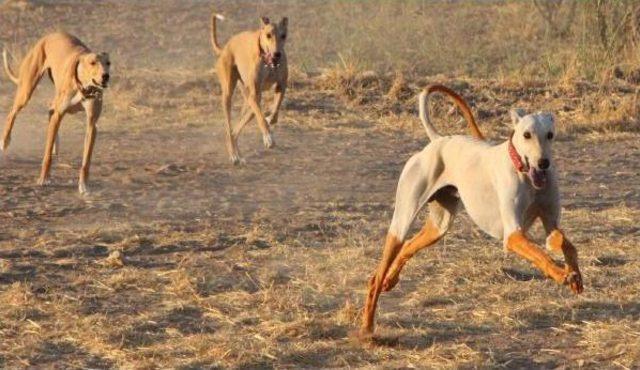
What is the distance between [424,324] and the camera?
7496mm

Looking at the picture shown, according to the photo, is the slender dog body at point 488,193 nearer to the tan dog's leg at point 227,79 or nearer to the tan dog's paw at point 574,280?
the tan dog's paw at point 574,280

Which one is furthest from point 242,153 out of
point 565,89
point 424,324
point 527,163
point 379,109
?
point 527,163

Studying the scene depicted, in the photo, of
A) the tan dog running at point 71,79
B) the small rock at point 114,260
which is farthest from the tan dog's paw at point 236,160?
the small rock at point 114,260

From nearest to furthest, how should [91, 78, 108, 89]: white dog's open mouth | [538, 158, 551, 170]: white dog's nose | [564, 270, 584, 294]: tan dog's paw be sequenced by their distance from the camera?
[564, 270, 584, 294]: tan dog's paw → [538, 158, 551, 170]: white dog's nose → [91, 78, 108, 89]: white dog's open mouth

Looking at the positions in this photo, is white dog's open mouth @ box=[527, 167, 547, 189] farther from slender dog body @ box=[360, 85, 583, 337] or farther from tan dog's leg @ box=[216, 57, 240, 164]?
tan dog's leg @ box=[216, 57, 240, 164]

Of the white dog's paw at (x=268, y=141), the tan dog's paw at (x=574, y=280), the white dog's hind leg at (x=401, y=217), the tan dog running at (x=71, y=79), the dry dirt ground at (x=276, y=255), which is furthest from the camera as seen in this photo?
the white dog's paw at (x=268, y=141)

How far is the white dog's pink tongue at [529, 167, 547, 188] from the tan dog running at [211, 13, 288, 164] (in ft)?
20.8

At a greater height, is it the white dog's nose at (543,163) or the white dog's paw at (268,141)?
the white dog's nose at (543,163)

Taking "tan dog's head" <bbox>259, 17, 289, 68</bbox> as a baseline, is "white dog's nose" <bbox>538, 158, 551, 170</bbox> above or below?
Result: above

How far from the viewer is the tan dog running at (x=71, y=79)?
11297 mm

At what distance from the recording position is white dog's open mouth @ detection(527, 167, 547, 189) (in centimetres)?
638

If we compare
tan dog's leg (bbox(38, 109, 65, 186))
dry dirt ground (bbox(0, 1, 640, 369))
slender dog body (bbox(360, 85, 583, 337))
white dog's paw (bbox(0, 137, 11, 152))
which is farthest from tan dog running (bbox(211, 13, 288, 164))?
slender dog body (bbox(360, 85, 583, 337))

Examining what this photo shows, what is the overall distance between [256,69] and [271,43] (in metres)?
0.27

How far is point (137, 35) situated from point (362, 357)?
1381cm
